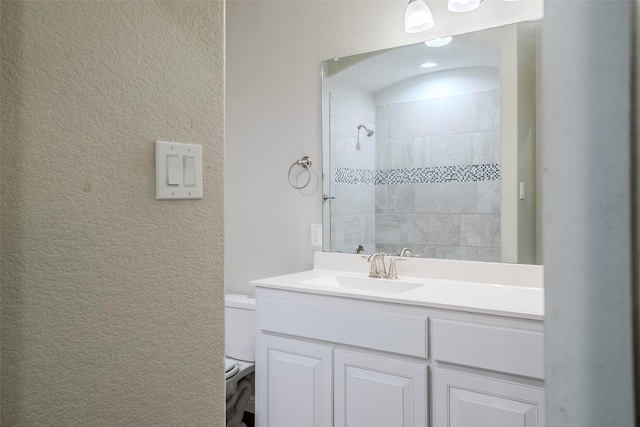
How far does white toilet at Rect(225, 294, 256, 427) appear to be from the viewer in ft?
7.86

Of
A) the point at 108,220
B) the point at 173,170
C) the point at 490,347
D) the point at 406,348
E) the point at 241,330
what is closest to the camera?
the point at 108,220

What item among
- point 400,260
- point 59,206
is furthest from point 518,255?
point 59,206

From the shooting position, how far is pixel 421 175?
2.23 m

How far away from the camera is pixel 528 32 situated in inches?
76.0

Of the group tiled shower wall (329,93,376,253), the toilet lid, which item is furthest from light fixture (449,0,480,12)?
the toilet lid

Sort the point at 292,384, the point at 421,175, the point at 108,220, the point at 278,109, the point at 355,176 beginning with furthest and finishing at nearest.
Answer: the point at 278,109, the point at 355,176, the point at 421,175, the point at 292,384, the point at 108,220

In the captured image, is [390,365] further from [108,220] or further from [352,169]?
[108,220]

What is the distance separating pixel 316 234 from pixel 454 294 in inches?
37.2

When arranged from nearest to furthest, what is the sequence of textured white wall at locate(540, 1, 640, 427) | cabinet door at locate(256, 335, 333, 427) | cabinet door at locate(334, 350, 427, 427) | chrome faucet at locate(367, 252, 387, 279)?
1. textured white wall at locate(540, 1, 640, 427)
2. cabinet door at locate(334, 350, 427, 427)
3. cabinet door at locate(256, 335, 333, 427)
4. chrome faucet at locate(367, 252, 387, 279)

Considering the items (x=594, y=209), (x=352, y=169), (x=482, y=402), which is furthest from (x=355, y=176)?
(x=594, y=209)

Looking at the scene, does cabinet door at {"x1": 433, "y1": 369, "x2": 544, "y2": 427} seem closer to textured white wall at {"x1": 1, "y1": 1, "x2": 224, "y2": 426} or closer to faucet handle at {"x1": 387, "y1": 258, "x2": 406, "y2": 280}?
faucet handle at {"x1": 387, "y1": 258, "x2": 406, "y2": 280}

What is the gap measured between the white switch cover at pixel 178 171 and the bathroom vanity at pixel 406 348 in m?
0.97

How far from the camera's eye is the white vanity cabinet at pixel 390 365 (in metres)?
1.49

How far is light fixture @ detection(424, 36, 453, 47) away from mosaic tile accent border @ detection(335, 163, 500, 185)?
0.56m
